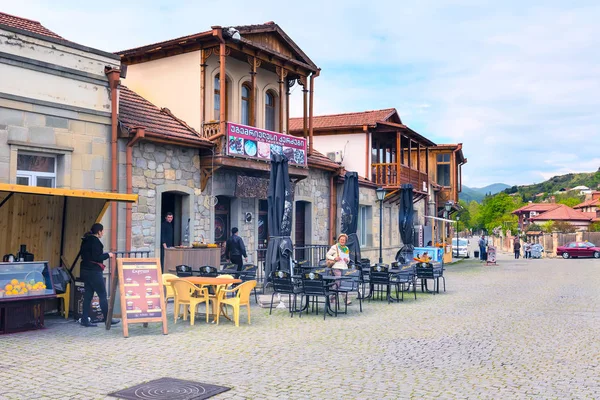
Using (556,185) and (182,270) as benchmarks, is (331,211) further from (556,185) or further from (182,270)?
(556,185)

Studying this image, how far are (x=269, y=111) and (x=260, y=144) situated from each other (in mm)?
3201

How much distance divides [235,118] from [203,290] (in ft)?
26.8

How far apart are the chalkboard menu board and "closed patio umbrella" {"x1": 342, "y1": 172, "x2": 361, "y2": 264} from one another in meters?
6.90

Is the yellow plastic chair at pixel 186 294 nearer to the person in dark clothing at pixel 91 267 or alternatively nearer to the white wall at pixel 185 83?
the person in dark clothing at pixel 91 267

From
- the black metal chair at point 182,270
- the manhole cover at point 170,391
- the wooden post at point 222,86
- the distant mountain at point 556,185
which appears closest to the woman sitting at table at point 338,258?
the black metal chair at point 182,270

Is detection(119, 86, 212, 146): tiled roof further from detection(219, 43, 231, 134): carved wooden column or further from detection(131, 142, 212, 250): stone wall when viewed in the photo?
detection(219, 43, 231, 134): carved wooden column

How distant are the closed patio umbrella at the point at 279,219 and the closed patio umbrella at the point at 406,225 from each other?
6123 mm

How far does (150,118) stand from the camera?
15.0 meters

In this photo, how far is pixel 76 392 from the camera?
589cm

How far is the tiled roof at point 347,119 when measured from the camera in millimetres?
26234

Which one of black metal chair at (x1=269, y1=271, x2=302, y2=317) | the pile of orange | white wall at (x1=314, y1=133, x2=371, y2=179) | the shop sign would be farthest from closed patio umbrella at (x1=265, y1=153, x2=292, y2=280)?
white wall at (x1=314, y1=133, x2=371, y2=179)

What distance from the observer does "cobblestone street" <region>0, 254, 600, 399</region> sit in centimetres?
616

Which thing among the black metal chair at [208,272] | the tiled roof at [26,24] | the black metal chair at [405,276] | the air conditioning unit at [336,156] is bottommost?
the black metal chair at [405,276]

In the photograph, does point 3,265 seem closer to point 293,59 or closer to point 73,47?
point 73,47
